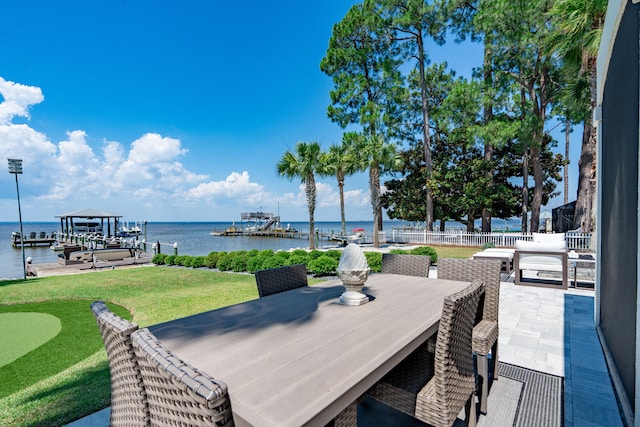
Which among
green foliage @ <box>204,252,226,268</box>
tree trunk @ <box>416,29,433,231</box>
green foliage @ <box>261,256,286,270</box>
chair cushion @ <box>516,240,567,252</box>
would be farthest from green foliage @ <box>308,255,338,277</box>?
tree trunk @ <box>416,29,433,231</box>

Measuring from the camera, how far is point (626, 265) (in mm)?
2209

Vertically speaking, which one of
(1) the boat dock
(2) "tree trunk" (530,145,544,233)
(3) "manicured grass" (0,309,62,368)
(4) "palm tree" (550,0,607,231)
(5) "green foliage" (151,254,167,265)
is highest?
(4) "palm tree" (550,0,607,231)

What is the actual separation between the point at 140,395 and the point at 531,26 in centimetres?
1730

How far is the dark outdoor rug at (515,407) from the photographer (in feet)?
6.47

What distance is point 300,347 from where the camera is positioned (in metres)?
1.29

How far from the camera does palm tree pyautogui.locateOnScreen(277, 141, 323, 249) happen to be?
45.9 ft

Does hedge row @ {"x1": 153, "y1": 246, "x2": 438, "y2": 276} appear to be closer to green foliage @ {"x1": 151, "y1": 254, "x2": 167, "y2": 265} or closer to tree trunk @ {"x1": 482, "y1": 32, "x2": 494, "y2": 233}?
green foliage @ {"x1": 151, "y1": 254, "x2": 167, "y2": 265}

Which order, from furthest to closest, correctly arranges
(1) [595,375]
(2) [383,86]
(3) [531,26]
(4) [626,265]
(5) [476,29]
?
(2) [383,86] < (5) [476,29] < (3) [531,26] < (1) [595,375] < (4) [626,265]

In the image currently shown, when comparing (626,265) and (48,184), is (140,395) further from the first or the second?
(48,184)

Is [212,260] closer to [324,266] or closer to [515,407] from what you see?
[324,266]

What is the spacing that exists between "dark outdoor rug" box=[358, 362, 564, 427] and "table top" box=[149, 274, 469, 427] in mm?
842

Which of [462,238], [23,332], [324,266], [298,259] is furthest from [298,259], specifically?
[462,238]

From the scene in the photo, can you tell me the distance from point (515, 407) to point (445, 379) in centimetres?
124

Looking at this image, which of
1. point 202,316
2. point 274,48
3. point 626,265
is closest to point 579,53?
point 626,265
